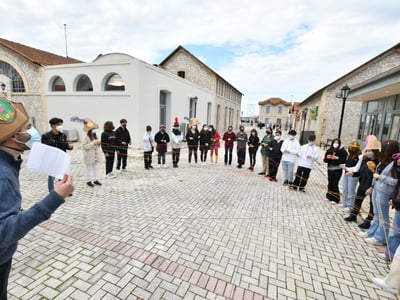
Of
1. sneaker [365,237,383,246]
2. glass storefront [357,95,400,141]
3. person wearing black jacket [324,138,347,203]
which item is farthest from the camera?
glass storefront [357,95,400,141]

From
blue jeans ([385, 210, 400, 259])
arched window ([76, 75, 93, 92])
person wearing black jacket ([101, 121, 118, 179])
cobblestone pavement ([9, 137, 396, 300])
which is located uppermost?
arched window ([76, 75, 93, 92])

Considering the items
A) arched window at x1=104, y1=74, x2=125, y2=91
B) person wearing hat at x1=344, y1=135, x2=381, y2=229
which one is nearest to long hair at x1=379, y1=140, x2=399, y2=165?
person wearing hat at x1=344, y1=135, x2=381, y2=229

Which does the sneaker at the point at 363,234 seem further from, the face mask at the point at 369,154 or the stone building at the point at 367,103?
the stone building at the point at 367,103

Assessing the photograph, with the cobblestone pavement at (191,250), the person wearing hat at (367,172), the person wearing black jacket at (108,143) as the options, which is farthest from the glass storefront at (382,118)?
the person wearing black jacket at (108,143)

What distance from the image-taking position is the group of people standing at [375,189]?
294 cm

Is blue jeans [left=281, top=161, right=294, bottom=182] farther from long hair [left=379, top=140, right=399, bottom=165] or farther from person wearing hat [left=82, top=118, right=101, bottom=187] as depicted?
person wearing hat [left=82, top=118, right=101, bottom=187]

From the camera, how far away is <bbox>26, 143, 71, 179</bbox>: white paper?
1604 mm

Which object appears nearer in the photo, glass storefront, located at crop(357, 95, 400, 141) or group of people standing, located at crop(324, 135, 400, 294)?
group of people standing, located at crop(324, 135, 400, 294)

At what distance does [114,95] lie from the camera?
38.4 feet

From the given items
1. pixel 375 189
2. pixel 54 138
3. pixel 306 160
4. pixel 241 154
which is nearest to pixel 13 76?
pixel 54 138

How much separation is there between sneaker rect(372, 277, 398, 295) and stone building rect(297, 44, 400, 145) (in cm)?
690

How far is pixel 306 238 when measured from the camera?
3.74 m

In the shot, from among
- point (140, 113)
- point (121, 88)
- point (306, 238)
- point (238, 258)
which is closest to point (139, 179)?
point (238, 258)

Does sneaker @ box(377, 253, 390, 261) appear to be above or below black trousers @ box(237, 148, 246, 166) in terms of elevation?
below
